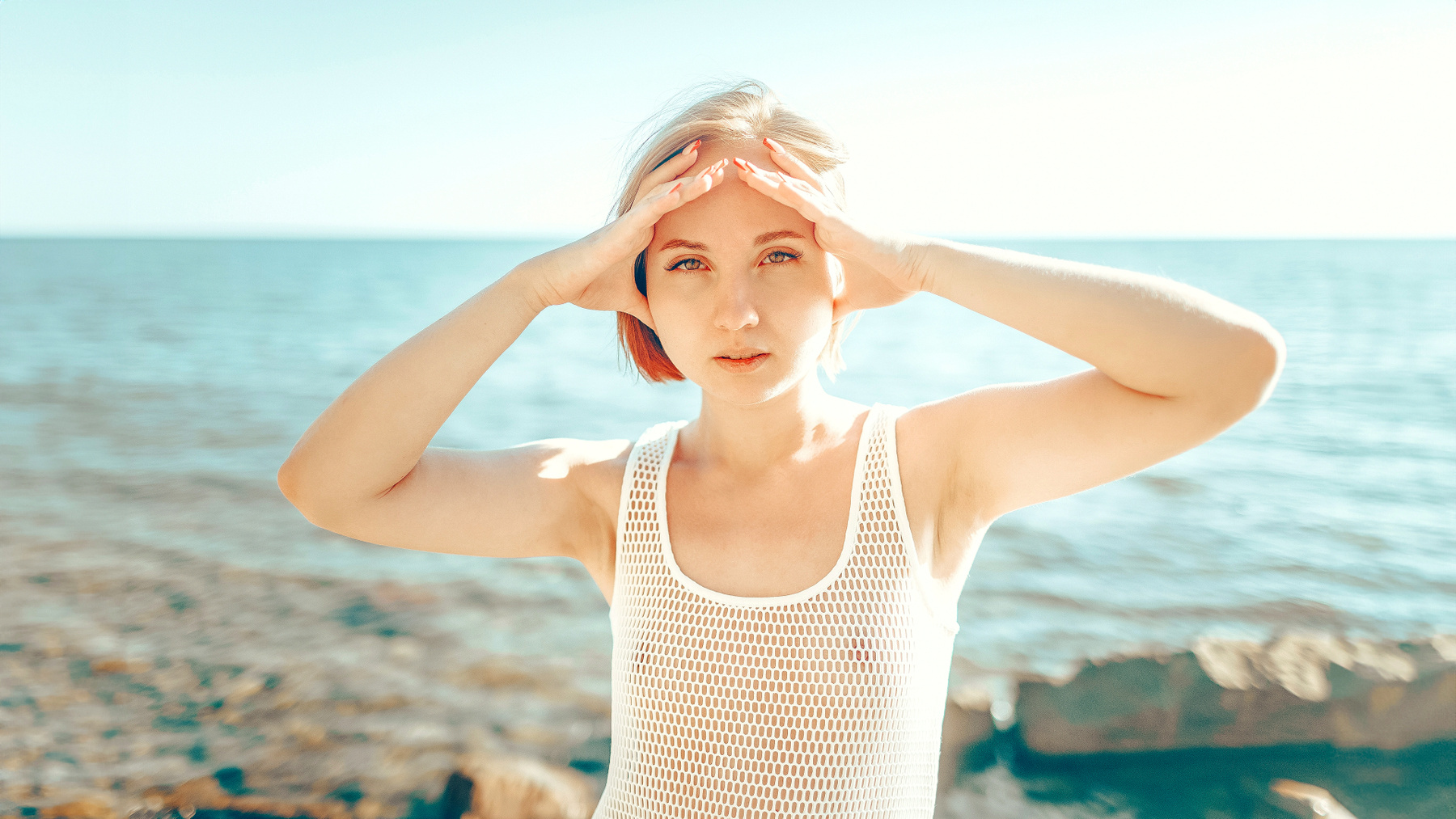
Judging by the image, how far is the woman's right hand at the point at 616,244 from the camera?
1906 mm

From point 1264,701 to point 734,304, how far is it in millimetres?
3769

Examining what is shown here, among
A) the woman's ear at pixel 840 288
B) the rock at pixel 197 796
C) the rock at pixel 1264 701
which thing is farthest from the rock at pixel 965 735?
the rock at pixel 197 796

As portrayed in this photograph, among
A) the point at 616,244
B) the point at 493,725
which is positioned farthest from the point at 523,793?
the point at 616,244

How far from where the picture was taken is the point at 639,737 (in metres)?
2.05

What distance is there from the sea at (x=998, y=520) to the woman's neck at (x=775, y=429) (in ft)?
2.23

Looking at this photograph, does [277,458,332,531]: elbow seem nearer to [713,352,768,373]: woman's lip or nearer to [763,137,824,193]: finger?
[713,352,768,373]: woman's lip

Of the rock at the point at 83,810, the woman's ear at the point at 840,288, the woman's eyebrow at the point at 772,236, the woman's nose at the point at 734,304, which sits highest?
the woman's eyebrow at the point at 772,236

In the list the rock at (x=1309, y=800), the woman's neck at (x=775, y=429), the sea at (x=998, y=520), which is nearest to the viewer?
the woman's neck at (x=775, y=429)

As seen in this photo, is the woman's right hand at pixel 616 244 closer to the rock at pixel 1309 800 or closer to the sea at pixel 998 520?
the sea at pixel 998 520

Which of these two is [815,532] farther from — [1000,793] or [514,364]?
[514,364]

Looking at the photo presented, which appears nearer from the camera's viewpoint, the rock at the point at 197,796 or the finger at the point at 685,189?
the finger at the point at 685,189

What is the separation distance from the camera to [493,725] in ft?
16.4

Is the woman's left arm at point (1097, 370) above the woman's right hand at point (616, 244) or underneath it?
underneath

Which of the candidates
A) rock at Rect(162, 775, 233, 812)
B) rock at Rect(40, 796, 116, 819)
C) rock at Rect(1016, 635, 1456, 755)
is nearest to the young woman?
rock at Rect(1016, 635, 1456, 755)
